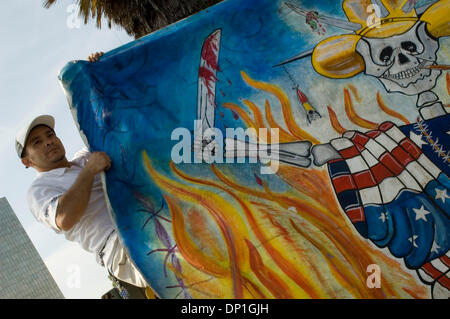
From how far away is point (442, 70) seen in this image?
281 centimetres

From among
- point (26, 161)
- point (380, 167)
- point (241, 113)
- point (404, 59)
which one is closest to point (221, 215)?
point (241, 113)

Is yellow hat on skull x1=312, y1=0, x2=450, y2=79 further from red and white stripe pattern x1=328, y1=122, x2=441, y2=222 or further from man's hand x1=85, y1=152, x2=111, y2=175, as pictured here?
man's hand x1=85, y1=152, x2=111, y2=175

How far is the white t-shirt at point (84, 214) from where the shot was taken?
284 cm

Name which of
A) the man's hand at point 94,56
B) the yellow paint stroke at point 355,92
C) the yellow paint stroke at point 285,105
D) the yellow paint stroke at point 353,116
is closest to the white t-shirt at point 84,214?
the man's hand at point 94,56

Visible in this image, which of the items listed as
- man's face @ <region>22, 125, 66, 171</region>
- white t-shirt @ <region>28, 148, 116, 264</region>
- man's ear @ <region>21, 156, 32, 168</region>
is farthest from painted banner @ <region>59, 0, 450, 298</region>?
man's ear @ <region>21, 156, 32, 168</region>

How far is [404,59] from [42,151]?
2.94 metres

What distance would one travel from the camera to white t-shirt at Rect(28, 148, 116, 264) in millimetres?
2842

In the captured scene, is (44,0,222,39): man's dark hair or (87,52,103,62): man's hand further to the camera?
(44,0,222,39): man's dark hair

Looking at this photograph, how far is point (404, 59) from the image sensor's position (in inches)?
114

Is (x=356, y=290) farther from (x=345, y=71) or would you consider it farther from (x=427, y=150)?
(x=345, y=71)

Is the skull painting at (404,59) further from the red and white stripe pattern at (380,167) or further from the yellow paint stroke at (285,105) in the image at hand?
the yellow paint stroke at (285,105)

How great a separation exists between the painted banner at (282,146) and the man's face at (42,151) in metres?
0.32

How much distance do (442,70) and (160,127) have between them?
2172mm
